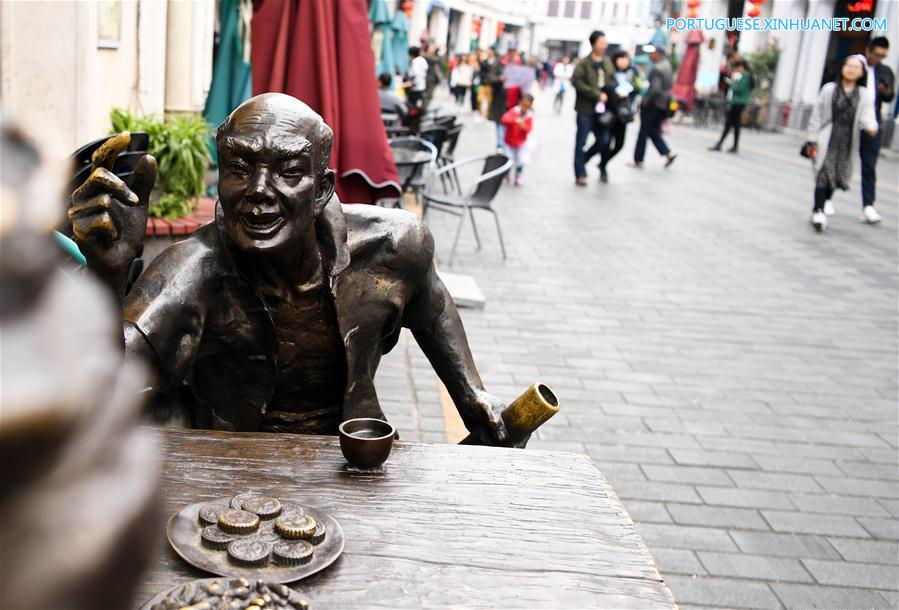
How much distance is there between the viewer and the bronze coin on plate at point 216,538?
1.66 m

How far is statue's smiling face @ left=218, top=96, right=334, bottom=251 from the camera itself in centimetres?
212

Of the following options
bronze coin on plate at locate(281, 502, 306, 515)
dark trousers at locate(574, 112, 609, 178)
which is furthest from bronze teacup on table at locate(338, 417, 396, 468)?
dark trousers at locate(574, 112, 609, 178)

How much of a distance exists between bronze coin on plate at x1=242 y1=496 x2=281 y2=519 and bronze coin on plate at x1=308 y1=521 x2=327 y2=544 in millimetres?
82

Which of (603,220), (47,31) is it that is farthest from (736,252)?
(47,31)

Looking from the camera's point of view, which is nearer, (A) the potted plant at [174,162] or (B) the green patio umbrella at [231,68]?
(A) the potted plant at [174,162]

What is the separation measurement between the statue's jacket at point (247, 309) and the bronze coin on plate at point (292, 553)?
0.72 meters

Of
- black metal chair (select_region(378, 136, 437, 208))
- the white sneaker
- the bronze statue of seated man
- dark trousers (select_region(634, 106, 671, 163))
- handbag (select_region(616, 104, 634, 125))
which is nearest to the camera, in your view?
the bronze statue of seated man

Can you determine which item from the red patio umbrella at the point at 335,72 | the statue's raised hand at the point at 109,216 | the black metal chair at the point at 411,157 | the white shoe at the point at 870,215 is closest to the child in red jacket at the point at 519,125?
the black metal chair at the point at 411,157

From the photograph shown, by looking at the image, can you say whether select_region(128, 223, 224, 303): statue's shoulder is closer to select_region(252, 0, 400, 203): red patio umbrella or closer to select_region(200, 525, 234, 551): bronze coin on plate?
select_region(200, 525, 234, 551): bronze coin on plate

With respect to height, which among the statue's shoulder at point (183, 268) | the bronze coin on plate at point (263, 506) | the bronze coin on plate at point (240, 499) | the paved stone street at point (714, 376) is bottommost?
the paved stone street at point (714, 376)

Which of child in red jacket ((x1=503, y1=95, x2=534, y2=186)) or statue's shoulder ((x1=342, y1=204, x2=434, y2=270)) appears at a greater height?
statue's shoulder ((x1=342, y1=204, x2=434, y2=270))

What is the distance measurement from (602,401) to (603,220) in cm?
602

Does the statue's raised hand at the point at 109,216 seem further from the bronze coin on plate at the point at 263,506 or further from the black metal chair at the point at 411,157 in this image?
Result: the black metal chair at the point at 411,157

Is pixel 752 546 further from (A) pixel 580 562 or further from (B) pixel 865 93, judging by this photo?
(B) pixel 865 93
